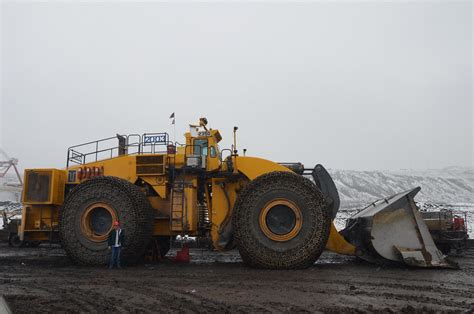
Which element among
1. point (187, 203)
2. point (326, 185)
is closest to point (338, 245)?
point (326, 185)

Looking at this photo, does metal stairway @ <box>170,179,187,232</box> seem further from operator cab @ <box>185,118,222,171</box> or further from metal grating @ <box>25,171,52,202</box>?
metal grating @ <box>25,171,52,202</box>

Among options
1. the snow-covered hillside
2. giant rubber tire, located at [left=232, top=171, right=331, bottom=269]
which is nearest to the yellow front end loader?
giant rubber tire, located at [left=232, top=171, right=331, bottom=269]

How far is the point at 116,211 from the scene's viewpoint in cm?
976

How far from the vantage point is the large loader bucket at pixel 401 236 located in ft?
29.6

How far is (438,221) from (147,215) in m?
8.49

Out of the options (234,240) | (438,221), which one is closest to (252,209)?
(234,240)

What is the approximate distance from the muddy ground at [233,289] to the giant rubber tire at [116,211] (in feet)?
1.17

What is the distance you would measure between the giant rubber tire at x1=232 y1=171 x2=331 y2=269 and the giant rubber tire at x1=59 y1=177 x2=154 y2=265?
2.15 m

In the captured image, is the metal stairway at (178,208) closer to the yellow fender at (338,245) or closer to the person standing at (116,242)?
the person standing at (116,242)

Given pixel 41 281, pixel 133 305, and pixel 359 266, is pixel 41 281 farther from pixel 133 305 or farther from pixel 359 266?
pixel 359 266

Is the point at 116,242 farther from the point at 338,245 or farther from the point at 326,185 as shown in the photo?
the point at 326,185

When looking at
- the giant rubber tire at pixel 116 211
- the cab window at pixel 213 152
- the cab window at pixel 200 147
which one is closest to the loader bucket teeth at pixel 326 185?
the cab window at pixel 213 152

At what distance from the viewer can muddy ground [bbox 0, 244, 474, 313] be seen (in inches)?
226

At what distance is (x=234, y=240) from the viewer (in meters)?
9.72
